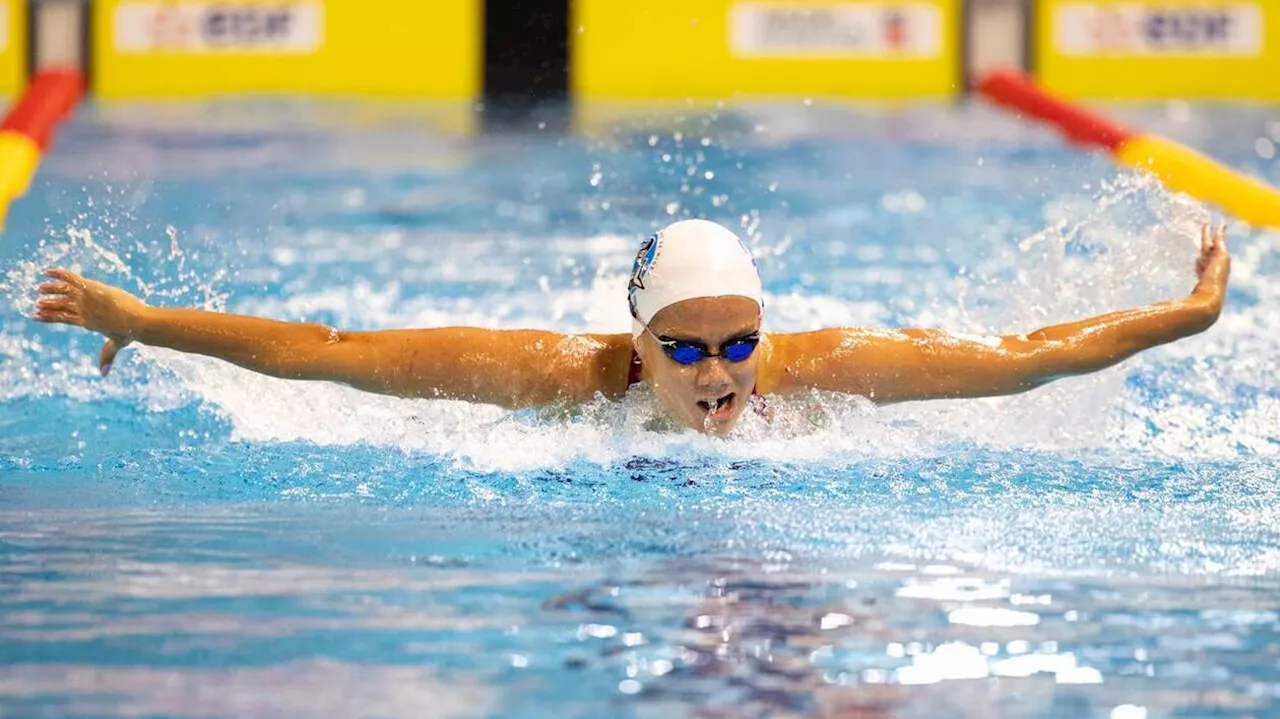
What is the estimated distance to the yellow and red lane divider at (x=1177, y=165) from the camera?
671cm

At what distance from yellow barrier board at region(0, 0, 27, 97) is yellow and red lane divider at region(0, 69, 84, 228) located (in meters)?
0.10

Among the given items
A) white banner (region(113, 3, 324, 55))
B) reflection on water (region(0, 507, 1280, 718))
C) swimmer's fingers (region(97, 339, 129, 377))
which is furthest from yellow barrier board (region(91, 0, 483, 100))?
reflection on water (region(0, 507, 1280, 718))

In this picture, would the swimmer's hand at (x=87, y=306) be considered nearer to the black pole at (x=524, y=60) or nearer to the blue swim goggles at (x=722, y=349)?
the blue swim goggles at (x=722, y=349)

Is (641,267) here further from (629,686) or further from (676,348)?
(629,686)

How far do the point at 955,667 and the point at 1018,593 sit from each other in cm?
37

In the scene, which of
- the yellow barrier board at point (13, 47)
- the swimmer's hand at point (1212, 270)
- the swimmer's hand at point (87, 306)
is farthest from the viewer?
the yellow barrier board at point (13, 47)

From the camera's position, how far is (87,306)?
344 centimetres

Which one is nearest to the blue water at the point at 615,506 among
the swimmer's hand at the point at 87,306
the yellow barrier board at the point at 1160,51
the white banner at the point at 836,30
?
the swimmer's hand at the point at 87,306

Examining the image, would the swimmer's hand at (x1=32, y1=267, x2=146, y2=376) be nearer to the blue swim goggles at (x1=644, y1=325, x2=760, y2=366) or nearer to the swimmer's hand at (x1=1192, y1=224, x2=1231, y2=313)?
the blue swim goggles at (x1=644, y1=325, x2=760, y2=366)

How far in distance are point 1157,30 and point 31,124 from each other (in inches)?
209

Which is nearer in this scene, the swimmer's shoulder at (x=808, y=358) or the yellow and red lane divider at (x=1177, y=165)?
the swimmer's shoulder at (x=808, y=358)

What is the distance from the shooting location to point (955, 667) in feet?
8.70

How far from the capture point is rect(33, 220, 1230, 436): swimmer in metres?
3.47

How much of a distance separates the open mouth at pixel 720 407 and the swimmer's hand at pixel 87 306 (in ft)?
3.55
